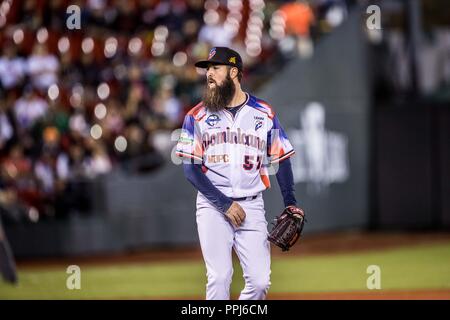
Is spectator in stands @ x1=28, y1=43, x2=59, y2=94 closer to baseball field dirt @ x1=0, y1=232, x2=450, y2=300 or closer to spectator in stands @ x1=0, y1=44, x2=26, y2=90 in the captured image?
spectator in stands @ x1=0, y1=44, x2=26, y2=90

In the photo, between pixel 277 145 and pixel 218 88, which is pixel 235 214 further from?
pixel 218 88

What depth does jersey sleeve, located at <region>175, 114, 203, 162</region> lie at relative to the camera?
22.3 feet

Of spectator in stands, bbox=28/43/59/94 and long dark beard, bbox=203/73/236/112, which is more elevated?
spectator in stands, bbox=28/43/59/94

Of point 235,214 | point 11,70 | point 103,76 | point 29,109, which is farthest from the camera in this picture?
point 103,76

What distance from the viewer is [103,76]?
1653cm

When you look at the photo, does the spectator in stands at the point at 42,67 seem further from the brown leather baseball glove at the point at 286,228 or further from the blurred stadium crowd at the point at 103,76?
the brown leather baseball glove at the point at 286,228

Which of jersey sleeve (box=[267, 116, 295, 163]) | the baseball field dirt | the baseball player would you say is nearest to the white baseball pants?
the baseball player

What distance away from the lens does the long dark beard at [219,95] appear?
6.80m

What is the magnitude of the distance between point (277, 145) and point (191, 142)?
24.8 inches

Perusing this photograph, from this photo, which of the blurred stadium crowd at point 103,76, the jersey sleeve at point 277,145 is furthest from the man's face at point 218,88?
the blurred stadium crowd at point 103,76

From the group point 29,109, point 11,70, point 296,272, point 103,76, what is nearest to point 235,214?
point 296,272

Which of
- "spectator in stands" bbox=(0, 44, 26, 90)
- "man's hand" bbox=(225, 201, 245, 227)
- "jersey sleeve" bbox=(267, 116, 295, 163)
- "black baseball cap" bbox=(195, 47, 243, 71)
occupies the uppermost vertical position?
"spectator in stands" bbox=(0, 44, 26, 90)
